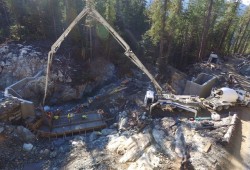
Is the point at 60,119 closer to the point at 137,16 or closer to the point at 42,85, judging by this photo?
the point at 42,85

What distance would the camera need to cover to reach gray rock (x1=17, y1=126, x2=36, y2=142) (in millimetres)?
20656

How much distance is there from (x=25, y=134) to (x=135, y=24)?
28.9 metres

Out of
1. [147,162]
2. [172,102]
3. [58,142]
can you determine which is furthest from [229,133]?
[58,142]

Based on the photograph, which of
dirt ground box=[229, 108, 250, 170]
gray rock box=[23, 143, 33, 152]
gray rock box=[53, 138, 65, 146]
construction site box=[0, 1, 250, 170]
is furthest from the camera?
gray rock box=[53, 138, 65, 146]

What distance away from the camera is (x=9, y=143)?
776 inches

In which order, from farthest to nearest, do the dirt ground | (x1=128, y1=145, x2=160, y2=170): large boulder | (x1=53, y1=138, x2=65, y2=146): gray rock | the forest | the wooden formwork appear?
the forest
the wooden formwork
(x1=53, y1=138, x2=65, y2=146): gray rock
the dirt ground
(x1=128, y1=145, x2=160, y2=170): large boulder

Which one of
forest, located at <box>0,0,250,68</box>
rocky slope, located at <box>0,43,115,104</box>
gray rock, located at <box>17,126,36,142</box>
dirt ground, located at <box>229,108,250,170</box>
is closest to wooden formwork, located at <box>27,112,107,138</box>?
gray rock, located at <box>17,126,36,142</box>

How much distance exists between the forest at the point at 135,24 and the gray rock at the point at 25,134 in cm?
1510

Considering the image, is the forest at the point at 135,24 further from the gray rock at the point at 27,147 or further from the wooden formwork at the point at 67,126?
the gray rock at the point at 27,147

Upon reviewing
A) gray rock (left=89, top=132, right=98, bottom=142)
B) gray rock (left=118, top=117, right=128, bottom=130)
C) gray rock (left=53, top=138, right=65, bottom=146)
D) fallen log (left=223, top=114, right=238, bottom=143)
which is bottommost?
gray rock (left=53, top=138, right=65, bottom=146)

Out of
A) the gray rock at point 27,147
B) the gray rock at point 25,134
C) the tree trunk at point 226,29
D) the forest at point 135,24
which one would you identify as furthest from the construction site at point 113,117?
the tree trunk at point 226,29

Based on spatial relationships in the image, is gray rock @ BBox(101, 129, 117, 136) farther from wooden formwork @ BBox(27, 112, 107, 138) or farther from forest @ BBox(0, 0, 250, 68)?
forest @ BBox(0, 0, 250, 68)

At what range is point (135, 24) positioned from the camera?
143ft

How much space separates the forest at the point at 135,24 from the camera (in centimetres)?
3148
